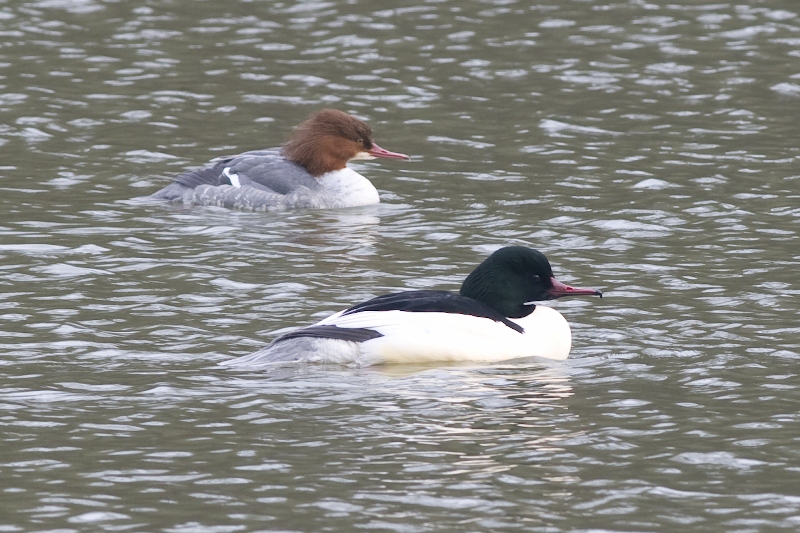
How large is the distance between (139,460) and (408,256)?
5.41 metres

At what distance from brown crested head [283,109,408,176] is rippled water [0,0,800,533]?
61cm

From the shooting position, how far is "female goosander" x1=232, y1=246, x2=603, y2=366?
928 centimetres

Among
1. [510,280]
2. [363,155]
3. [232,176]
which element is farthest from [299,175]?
[510,280]

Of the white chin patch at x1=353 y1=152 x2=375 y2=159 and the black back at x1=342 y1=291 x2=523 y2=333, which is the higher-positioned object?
the black back at x1=342 y1=291 x2=523 y2=333

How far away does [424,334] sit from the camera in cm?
940

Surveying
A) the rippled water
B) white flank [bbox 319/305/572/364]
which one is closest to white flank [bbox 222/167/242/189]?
the rippled water

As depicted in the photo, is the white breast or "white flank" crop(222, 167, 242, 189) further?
the white breast

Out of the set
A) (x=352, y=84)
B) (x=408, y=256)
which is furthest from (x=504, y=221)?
(x=352, y=84)

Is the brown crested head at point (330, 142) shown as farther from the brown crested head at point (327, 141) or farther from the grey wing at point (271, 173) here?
the grey wing at point (271, 173)

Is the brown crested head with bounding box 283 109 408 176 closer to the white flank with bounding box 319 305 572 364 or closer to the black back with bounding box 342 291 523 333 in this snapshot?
the black back with bounding box 342 291 523 333

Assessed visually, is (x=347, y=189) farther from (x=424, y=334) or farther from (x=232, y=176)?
(x=424, y=334)

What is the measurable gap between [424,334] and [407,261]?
308cm

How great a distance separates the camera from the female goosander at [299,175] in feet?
48.4

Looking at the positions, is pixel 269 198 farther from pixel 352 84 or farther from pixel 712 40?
pixel 712 40
